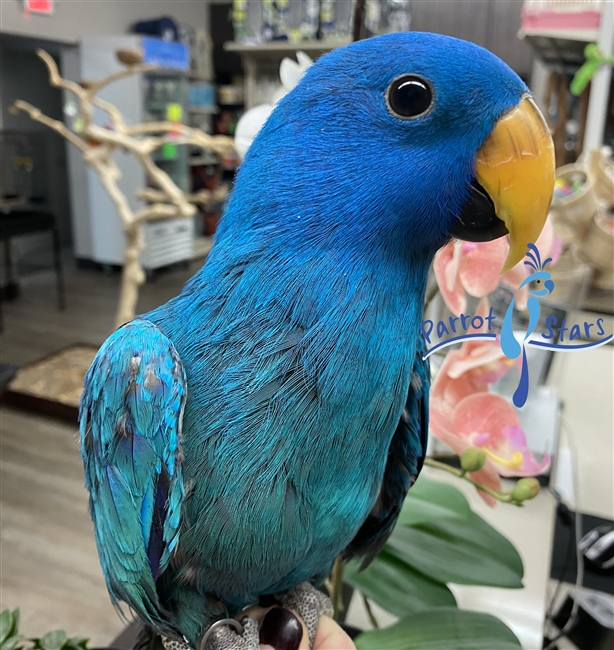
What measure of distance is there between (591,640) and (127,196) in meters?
4.05

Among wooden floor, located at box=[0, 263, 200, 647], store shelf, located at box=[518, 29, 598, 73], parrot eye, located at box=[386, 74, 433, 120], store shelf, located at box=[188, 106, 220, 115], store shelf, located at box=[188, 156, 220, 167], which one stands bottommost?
Answer: wooden floor, located at box=[0, 263, 200, 647]

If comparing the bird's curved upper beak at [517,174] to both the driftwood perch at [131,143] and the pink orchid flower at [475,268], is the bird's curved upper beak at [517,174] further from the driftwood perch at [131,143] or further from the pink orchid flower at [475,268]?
the driftwood perch at [131,143]

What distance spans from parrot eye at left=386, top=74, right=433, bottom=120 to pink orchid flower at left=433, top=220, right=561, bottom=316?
0.62 feet

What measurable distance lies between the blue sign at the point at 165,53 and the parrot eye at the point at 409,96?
160 inches

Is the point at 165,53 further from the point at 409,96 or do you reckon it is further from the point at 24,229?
the point at 409,96

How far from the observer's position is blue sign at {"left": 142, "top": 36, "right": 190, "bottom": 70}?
3945 millimetres

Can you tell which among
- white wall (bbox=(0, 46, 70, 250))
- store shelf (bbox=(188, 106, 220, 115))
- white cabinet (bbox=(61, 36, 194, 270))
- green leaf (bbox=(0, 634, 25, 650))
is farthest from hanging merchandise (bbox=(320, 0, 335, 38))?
store shelf (bbox=(188, 106, 220, 115))

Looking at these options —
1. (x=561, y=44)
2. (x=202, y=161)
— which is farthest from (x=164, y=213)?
(x=202, y=161)

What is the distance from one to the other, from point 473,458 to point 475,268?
206mm

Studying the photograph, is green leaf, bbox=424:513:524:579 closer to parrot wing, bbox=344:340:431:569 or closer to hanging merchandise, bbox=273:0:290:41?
parrot wing, bbox=344:340:431:569

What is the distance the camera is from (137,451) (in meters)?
0.42

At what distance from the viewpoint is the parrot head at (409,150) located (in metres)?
0.37

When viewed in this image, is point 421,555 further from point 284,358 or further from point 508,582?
point 284,358

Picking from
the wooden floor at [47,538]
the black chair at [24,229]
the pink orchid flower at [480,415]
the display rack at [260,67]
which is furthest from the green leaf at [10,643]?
the display rack at [260,67]
